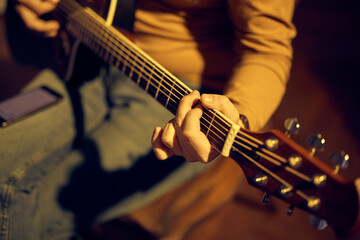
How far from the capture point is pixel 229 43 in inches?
32.9

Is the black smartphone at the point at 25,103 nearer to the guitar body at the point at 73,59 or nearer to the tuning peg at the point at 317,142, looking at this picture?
the guitar body at the point at 73,59

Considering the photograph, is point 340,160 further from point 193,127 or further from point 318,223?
point 193,127

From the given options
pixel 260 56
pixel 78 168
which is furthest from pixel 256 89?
pixel 78 168

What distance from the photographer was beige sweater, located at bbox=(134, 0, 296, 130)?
2.15 ft

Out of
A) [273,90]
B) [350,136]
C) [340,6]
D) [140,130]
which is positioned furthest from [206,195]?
[340,6]

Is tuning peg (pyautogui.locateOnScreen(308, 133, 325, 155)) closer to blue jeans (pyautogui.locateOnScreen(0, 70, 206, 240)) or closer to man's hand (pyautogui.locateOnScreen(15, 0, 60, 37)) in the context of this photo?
blue jeans (pyautogui.locateOnScreen(0, 70, 206, 240))

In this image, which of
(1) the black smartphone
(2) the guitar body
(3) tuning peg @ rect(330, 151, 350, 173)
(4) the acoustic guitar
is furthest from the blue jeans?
(3) tuning peg @ rect(330, 151, 350, 173)

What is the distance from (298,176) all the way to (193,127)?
0.20m

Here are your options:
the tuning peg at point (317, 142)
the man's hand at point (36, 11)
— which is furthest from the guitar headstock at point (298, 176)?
the man's hand at point (36, 11)

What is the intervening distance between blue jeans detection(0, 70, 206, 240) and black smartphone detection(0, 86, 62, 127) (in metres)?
0.02

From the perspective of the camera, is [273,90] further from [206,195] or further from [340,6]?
[340,6]

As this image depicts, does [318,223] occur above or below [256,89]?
below

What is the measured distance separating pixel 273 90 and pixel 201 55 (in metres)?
0.25

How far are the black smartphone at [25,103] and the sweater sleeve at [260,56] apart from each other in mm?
603
